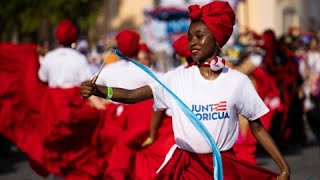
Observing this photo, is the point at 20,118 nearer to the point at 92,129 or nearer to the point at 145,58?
the point at 92,129

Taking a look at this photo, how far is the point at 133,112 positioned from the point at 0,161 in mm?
4963

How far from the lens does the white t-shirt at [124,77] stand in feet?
28.5

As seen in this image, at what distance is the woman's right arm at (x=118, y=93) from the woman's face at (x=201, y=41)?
13.7 inches

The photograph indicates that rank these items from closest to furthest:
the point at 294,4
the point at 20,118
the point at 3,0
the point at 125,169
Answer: the point at 125,169, the point at 20,118, the point at 3,0, the point at 294,4

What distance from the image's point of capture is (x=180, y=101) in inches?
211

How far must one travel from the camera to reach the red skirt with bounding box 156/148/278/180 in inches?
215

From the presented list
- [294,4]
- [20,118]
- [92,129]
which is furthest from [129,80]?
[294,4]

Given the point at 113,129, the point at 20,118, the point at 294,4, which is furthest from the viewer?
the point at 294,4

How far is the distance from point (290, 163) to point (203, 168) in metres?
7.11

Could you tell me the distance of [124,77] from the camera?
28.8ft

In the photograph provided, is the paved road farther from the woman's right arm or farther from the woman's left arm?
the woman's right arm

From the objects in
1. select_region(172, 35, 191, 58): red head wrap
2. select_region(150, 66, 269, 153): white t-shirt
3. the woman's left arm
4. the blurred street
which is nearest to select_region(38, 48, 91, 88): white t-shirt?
select_region(172, 35, 191, 58): red head wrap

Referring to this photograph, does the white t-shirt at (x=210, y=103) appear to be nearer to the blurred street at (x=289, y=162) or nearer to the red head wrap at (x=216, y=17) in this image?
the red head wrap at (x=216, y=17)

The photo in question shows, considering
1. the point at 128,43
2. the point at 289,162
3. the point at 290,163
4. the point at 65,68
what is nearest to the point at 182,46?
the point at 128,43
